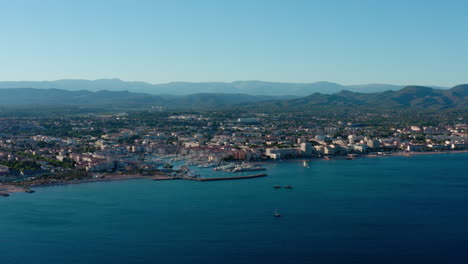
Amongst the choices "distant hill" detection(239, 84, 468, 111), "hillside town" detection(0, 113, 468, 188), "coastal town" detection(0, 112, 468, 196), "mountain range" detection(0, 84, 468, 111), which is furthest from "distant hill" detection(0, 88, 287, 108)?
"hillside town" detection(0, 113, 468, 188)

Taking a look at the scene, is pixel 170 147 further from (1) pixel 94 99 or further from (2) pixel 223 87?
(2) pixel 223 87

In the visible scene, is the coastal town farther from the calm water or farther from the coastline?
the calm water

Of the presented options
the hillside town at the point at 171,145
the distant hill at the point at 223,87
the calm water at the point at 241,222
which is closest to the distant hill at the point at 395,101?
the hillside town at the point at 171,145

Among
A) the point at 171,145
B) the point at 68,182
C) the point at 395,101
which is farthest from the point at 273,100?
the point at 68,182

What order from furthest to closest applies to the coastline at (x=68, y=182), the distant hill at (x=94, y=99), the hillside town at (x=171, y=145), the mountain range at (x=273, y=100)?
the distant hill at (x=94, y=99) → the mountain range at (x=273, y=100) → the hillside town at (x=171, y=145) → the coastline at (x=68, y=182)

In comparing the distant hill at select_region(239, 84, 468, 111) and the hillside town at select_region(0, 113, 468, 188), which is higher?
the distant hill at select_region(239, 84, 468, 111)

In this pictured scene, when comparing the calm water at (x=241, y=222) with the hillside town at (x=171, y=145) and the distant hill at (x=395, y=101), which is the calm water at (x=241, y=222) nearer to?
the hillside town at (x=171, y=145)

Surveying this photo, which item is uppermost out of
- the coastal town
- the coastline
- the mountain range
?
the mountain range
